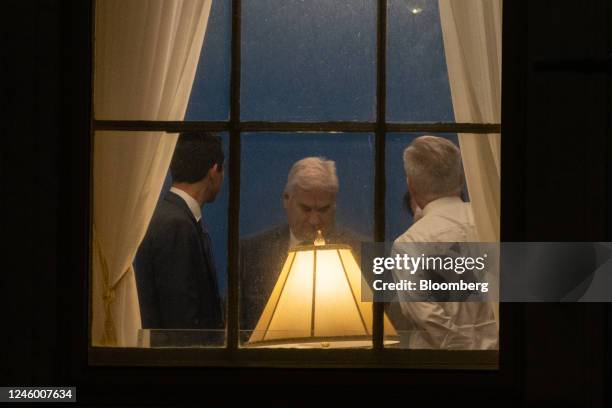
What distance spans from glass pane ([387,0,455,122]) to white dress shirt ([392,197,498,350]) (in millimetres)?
204

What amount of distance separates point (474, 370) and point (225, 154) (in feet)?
2.28

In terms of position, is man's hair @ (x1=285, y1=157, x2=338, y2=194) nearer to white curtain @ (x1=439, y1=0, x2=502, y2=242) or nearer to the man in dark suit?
the man in dark suit

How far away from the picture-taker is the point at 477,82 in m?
2.48

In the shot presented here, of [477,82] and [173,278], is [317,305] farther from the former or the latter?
[477,82]

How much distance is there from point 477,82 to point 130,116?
74 centimetres

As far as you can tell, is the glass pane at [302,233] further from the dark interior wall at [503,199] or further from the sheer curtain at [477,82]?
the sheer curtain at [477,82]

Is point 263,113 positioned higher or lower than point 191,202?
higher

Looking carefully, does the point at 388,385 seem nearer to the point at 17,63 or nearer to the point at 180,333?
the point at 180,333

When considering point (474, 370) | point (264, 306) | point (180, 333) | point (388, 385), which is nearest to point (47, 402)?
point (180, 333)

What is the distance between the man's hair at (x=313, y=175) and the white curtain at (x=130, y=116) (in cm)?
27

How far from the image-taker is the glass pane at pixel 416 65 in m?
2.49

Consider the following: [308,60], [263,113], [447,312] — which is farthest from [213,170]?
[447,312]

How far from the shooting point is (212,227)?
251 centimetres

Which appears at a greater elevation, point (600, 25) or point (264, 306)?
point (600, 25)
